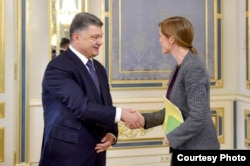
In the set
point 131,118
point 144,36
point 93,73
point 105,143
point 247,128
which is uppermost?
point 144,36

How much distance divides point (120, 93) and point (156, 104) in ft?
1.30

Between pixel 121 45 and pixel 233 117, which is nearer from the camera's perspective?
pixel 121 45

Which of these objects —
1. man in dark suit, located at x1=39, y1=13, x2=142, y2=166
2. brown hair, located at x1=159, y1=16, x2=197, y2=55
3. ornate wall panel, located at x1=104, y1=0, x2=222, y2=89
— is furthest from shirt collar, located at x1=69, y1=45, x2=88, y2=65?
ornate wall panel, located at x1=104, y1=0, x2=222, y2=89

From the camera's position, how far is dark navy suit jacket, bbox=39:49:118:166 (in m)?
1.68

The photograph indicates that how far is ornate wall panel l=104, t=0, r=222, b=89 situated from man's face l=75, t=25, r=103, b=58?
194 cm

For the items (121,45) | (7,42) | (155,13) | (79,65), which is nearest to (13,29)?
(7,42)

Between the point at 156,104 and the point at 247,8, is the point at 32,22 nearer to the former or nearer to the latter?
the point at 156,104

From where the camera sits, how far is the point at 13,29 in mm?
3512

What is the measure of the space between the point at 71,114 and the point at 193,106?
56 centimetres

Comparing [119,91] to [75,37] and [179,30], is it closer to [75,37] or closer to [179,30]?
[75,37]

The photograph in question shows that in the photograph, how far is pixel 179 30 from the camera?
1.66m

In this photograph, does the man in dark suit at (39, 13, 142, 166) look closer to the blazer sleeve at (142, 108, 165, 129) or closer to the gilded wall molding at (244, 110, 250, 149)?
the blazer sleeve at (142, 108, 165, 129)

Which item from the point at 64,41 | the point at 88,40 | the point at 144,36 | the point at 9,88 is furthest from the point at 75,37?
the point at 144,36

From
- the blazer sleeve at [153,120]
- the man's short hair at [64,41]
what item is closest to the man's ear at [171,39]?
the blazer sleeve at [153,120]
